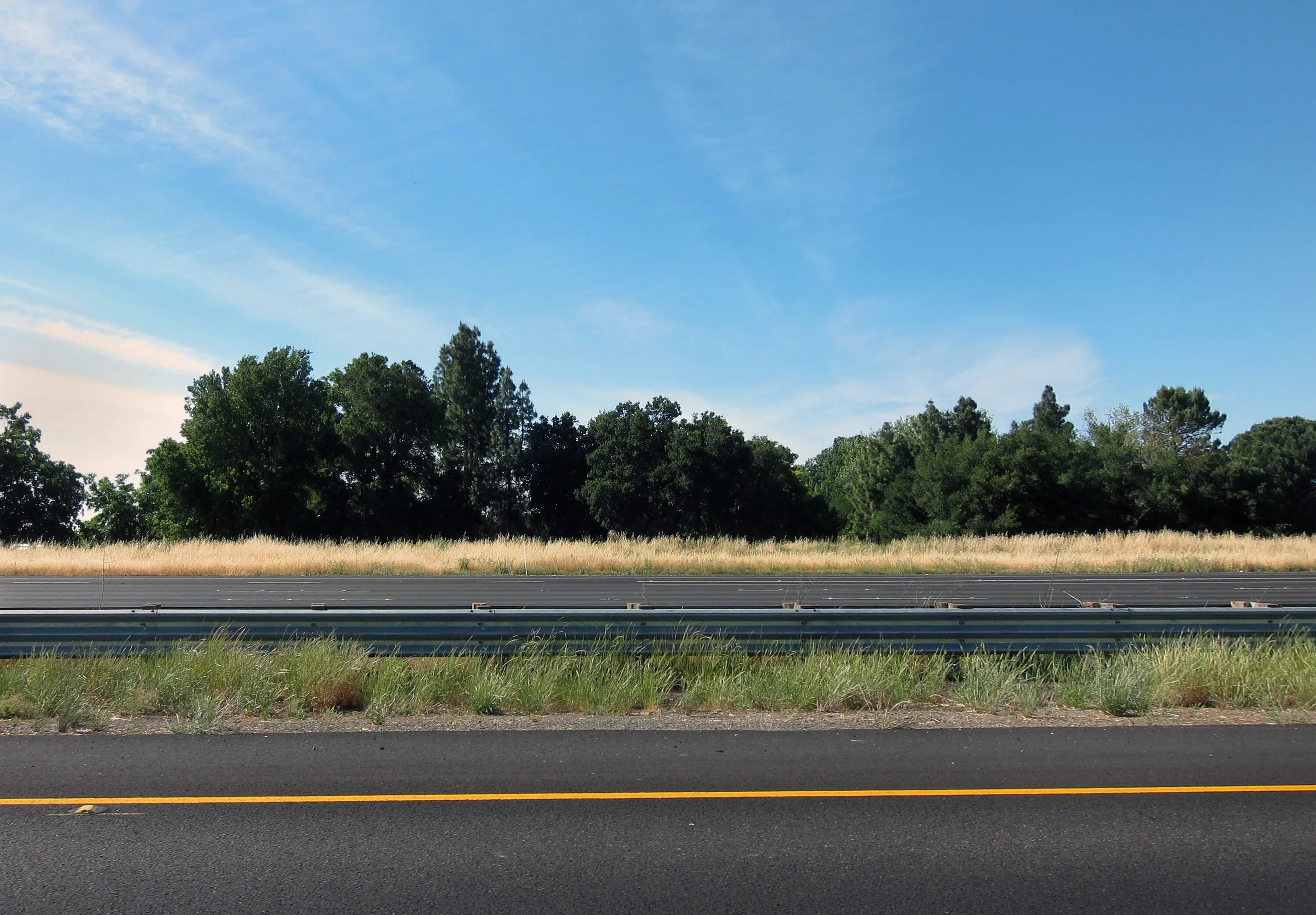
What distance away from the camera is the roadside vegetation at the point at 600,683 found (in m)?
8.28

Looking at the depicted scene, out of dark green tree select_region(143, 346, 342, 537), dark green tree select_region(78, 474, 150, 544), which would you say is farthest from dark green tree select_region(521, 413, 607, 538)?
dark green tree select_region(78, 474, 150, 544)

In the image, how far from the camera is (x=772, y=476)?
201 ft

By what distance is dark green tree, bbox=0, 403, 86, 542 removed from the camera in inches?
2601

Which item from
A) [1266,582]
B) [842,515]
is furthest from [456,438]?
[1266,582]

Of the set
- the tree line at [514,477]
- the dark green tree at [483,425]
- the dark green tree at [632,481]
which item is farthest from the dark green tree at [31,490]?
the dark green tree at [632,481]

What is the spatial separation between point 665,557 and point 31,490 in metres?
59.4

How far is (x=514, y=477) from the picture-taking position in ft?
211

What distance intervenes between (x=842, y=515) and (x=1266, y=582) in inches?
1927

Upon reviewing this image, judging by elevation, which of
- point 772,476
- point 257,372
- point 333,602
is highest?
point 257,372

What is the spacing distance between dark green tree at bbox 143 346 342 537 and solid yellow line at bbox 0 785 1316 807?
162 feet

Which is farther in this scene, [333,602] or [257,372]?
[257,372]

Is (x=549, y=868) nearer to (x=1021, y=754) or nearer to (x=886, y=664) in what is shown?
(x=1021, y=754)

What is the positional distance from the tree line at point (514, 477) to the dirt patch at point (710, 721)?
41.9 meters

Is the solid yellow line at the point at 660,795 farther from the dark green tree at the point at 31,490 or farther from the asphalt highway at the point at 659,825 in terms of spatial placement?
the dark green tree at the point at 31,490
